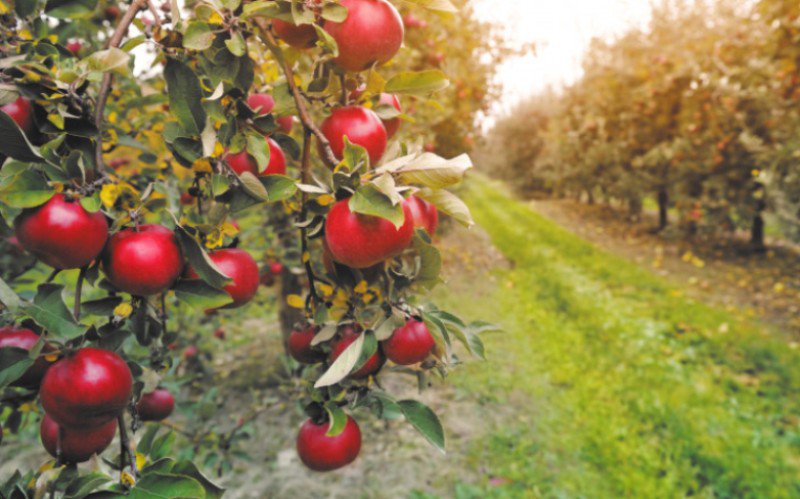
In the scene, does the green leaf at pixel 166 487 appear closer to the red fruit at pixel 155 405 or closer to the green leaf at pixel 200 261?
the green leaf at pixel 200 261

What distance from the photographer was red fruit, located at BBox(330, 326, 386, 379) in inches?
36.6

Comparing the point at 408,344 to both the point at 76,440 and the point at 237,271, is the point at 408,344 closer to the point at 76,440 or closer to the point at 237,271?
the point at 237,271

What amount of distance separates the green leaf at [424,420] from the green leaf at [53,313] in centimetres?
56

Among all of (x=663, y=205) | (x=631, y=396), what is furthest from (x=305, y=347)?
(x=663, y=205)

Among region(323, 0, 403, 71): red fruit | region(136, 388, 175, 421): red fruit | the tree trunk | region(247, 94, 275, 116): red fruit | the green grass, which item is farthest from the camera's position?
the tree trunk

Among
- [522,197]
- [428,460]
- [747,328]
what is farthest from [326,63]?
[522,197]

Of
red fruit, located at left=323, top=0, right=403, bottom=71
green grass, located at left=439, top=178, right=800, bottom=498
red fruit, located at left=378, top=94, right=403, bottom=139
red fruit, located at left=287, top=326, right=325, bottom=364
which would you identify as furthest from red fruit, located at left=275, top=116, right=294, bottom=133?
green grass, located at left=439, top=178, right=800, bottom=498

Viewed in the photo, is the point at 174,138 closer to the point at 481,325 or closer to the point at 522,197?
the point at 481,325

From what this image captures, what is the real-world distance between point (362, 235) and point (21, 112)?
54 cm

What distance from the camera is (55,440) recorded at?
868mm

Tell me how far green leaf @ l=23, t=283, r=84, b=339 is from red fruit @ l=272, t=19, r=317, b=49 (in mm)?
509

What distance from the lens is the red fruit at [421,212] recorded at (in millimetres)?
861

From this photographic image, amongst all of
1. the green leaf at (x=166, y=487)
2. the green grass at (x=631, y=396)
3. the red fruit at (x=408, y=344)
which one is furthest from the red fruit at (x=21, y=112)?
the green grass at (x=631, y=396)

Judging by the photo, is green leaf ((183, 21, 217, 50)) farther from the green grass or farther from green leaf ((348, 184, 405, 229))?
the green grass
